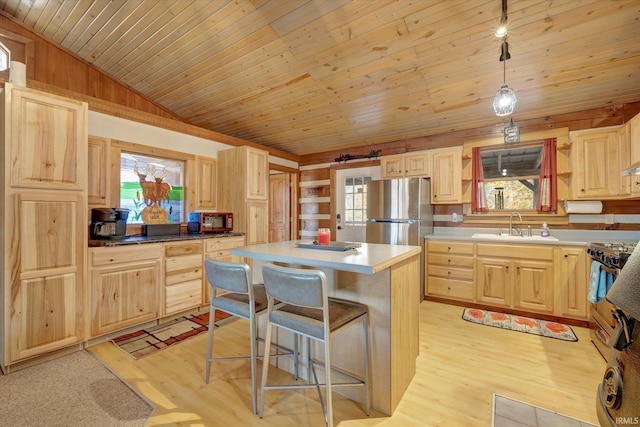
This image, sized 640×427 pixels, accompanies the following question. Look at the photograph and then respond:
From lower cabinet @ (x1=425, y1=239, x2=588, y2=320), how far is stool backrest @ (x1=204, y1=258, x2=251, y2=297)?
289cm

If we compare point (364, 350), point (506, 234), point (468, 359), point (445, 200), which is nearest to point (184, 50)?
point (364, 350)

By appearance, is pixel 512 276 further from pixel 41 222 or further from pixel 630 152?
pixel 41 222

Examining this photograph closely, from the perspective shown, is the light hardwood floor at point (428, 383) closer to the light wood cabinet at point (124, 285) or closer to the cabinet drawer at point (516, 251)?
the light wood cabinet at point (124, 285)

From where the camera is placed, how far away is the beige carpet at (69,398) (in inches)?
63.2

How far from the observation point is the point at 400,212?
382cm

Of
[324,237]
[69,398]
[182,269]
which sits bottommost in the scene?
[69,398]

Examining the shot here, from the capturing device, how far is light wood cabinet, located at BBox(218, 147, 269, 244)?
4008 millimetres

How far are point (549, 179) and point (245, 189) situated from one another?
3.99 m

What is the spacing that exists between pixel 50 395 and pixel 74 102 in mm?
2257

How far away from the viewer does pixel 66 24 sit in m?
2.80

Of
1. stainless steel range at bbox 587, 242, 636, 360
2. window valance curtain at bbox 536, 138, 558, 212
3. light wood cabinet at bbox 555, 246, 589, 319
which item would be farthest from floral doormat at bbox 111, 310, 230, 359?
window valance curtain at bbox 536, 138, 558, 212

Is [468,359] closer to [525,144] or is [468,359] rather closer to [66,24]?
[525,144]

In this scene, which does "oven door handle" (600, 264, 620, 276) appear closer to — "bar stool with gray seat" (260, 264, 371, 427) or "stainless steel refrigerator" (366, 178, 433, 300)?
"stainless steel refrigerator" (366, 178, 433, 300)

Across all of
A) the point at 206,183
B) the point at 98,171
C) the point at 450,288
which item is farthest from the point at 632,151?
the point at 98,171
